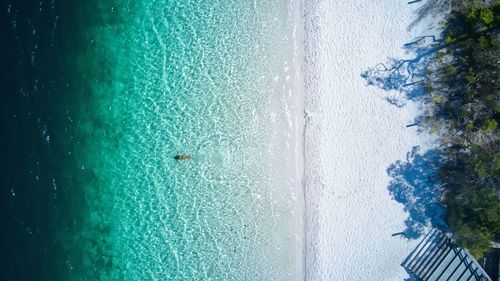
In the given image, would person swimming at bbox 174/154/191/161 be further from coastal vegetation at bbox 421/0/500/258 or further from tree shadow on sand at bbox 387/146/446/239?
coastal vegetation at bbox 421/0/500/258

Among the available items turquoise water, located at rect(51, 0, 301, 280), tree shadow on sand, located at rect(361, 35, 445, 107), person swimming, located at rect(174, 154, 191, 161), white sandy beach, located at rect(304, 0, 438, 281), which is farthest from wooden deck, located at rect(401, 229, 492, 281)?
person swimming, located at rect(174, 154, 191, 161)

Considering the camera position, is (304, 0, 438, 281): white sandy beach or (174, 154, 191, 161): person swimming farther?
(174, 154, 191, 161): person swimming

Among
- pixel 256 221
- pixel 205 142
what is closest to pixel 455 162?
pixel 256 221

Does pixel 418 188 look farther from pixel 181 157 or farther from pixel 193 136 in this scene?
pixel 181 157

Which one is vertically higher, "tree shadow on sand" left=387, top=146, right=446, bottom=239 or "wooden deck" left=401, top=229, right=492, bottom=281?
"tree shadow on sand" left=387, top=146, right=446, bottom=239

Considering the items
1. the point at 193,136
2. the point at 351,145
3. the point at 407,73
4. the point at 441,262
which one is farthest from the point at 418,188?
the point at 193,136

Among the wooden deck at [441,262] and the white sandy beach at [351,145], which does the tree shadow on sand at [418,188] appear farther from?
the wooden deck at [441,262]

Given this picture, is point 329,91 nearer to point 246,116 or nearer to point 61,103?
point 246,116
